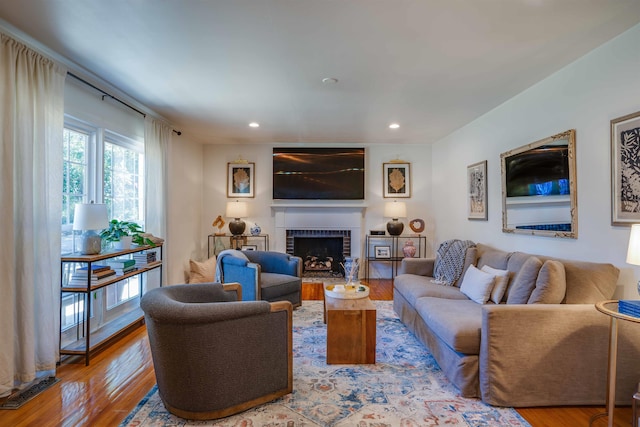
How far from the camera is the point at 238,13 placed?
202 cm

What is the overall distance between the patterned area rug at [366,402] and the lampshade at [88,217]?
141 cm

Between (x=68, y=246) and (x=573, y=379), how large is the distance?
407cm

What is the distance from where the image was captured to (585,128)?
257 cm

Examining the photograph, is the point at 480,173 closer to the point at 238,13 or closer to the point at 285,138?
the point at 285,138

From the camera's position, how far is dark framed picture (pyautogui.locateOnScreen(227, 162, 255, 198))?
596cm

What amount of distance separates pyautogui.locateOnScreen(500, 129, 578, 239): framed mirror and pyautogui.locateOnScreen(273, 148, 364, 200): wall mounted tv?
2.71m

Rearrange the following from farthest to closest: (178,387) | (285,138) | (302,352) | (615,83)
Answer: (285,138), (302,352), (615,83), (178,387)

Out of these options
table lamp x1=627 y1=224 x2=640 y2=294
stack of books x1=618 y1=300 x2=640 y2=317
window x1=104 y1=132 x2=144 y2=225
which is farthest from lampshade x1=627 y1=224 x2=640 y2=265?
window x1=104 y1=132 x2=144 y2=225

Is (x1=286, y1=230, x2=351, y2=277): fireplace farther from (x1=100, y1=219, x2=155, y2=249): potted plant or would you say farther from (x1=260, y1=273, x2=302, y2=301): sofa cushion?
(x1=100, y1=219, x2=155, y2=249): potted plant

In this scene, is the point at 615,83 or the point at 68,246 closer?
the point at 615,83

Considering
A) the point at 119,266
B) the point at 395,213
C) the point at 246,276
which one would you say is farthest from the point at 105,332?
the point at 395,213

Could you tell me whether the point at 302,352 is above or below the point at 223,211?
below

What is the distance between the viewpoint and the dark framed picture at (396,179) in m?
5.99

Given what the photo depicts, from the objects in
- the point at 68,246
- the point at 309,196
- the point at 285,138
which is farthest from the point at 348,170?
the point at 68,246
